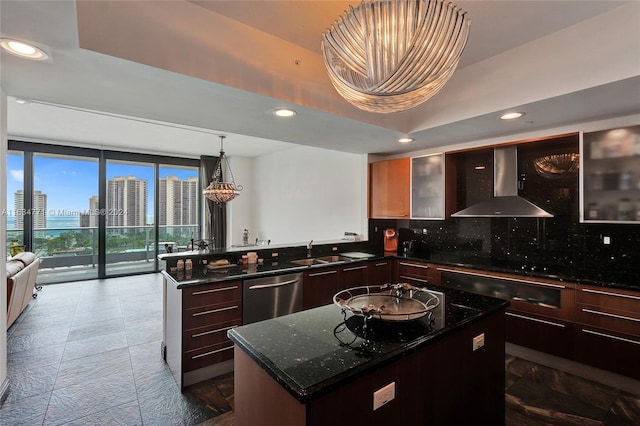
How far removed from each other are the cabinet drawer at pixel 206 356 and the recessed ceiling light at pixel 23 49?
7.36 feet

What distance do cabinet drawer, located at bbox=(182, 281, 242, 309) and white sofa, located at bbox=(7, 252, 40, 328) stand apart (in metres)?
2.48

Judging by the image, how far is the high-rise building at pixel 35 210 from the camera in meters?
5.69

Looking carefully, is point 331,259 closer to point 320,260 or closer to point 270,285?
point 320,260

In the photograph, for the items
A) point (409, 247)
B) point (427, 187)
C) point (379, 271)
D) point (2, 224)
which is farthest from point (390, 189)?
point (2, 224)

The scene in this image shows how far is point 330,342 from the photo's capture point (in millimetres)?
1350

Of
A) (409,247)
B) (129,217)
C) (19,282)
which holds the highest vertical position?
→ (129,217)

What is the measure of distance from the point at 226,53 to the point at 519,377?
3.57m

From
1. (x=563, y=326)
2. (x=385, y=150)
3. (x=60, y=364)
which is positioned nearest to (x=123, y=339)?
(x=60, y=364)

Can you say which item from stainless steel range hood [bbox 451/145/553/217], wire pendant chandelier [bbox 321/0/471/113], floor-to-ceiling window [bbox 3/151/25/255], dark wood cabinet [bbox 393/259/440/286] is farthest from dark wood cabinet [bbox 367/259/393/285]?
floor-to-ceiling window [bbox 3/151/25/255]

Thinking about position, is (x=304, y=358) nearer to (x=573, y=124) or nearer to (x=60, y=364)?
(x=60, y=364)

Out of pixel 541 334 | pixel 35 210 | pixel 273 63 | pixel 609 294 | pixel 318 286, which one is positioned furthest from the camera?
pixel 35 210

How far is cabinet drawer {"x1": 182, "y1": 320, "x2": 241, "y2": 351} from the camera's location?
8.16 feet

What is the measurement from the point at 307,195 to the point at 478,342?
179 inches

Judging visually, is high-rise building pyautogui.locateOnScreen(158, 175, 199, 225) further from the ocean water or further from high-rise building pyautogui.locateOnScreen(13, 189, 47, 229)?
high-rise building pyautogui.locateOnScreen(13, 189, 47, 229)
